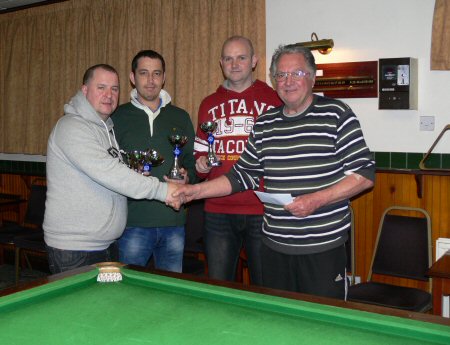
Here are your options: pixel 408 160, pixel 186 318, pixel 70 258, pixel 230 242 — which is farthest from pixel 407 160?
pixel 186 318

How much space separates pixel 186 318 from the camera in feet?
6.32

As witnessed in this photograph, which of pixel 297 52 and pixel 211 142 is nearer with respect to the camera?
pixel 297 52

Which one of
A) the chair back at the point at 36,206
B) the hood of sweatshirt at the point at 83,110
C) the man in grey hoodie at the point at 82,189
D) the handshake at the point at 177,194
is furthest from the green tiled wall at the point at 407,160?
the chair back at the point at 36,206

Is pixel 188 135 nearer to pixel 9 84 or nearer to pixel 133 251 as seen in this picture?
pixel 133 251

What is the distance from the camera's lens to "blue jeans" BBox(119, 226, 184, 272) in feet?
11.2

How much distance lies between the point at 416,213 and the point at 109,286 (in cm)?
275

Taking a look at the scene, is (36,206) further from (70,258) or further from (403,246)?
(403,246)

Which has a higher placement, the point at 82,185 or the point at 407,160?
the point at 407,160

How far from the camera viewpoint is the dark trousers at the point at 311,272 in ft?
8.84

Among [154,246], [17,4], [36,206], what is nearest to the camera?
[154,246]

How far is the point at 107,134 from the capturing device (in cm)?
314

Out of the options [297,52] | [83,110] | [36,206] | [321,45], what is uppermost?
[321,45]

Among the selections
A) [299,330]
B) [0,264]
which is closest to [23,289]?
[299,330]

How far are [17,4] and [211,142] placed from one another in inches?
168
